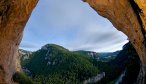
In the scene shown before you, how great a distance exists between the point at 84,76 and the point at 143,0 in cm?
13814

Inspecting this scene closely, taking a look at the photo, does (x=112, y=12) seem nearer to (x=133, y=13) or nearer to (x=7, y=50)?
(x=133, y=13)

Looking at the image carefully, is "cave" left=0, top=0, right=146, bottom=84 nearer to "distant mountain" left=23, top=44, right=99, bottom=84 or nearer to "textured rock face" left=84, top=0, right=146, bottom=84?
"textured rock face" left=84, top=0, right=146, bottom=84

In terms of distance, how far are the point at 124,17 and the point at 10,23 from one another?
490 inches

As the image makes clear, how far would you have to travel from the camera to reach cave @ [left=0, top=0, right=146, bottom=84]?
26.4 metres

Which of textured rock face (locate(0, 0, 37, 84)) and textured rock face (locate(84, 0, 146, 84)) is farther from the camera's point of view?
textured rock face (locate(0, 0, 37, 84))

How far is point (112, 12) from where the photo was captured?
91.9ft

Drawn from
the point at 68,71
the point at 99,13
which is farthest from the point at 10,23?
the point at 68,71

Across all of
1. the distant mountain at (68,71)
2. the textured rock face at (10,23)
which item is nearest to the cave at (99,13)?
the textured rock face at (10,23)

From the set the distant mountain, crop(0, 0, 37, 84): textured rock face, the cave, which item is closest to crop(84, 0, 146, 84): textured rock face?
the cave

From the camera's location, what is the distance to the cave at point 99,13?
26.4 m

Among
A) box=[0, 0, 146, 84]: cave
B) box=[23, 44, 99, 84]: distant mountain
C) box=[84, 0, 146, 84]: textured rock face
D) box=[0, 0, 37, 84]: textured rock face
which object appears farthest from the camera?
box=[23, 44, 99, 84]: distant mountain

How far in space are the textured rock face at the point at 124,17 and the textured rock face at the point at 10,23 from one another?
7.34 meters

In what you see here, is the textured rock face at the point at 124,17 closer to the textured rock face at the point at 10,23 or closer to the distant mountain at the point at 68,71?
the textured rock face at the point at 10,23

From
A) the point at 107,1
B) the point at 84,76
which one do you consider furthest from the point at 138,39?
the point at 84,76
